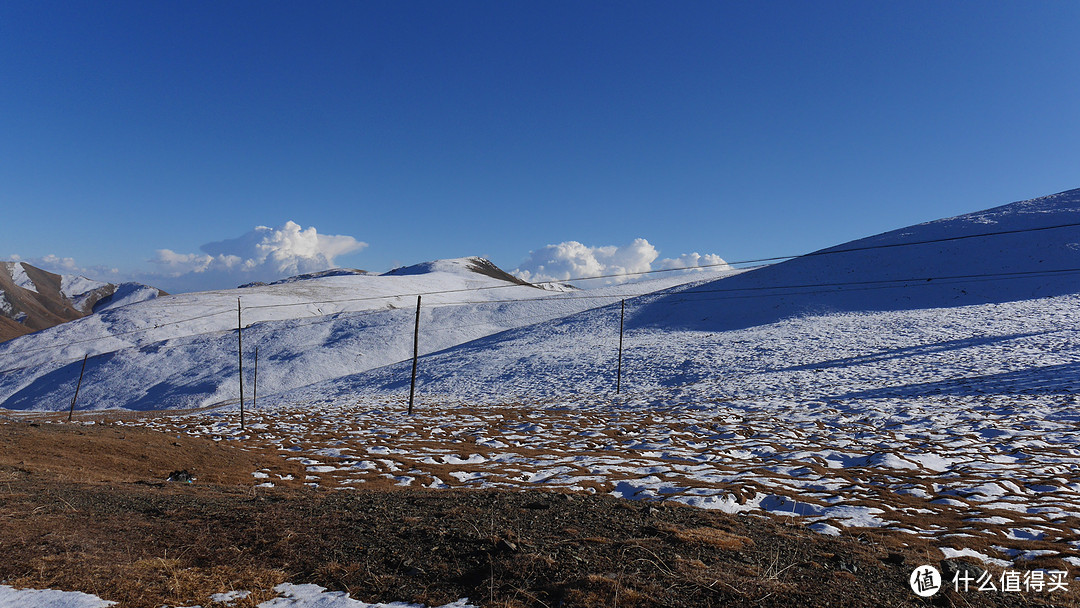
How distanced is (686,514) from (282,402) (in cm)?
3544

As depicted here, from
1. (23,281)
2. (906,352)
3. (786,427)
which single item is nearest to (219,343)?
(786,427)

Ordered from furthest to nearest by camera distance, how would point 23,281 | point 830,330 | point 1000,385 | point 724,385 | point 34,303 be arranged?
point 23,281 < point 34,303 < point 830,330 < point 724,385 < point 1000,385

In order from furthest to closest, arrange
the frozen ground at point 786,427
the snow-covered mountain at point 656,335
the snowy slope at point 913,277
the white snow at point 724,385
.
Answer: the snowy slope at point 913,277, the snow-covered mountain at point 656,335, the white snow at point 724,385, the frozen ground at point 786,427

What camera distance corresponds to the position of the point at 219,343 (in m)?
57.9

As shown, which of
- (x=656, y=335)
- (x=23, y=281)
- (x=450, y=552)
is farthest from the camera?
(x=23, y=281)

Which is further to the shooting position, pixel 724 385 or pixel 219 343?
pixel 219 343

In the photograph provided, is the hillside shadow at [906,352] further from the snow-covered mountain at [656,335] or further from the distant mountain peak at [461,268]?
the distant mountain peak at [461,268]

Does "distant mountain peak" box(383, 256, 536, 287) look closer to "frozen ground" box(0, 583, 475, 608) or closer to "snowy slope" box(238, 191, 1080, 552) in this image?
"snowy slope" box(238, 191, 1080, 552)

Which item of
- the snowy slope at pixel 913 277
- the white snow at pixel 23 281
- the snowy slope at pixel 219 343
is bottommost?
the snowy slope at pixel 219 343

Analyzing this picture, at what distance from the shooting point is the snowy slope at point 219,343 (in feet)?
160

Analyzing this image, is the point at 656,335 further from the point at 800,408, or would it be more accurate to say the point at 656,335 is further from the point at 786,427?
the point at 786,427

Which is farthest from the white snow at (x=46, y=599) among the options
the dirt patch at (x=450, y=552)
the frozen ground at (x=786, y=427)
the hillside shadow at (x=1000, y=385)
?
the hillside shadow at (x=1000, y=385)

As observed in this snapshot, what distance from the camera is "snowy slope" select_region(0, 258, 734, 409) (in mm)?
48719

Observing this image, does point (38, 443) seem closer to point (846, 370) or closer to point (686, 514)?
point (686, 514)
